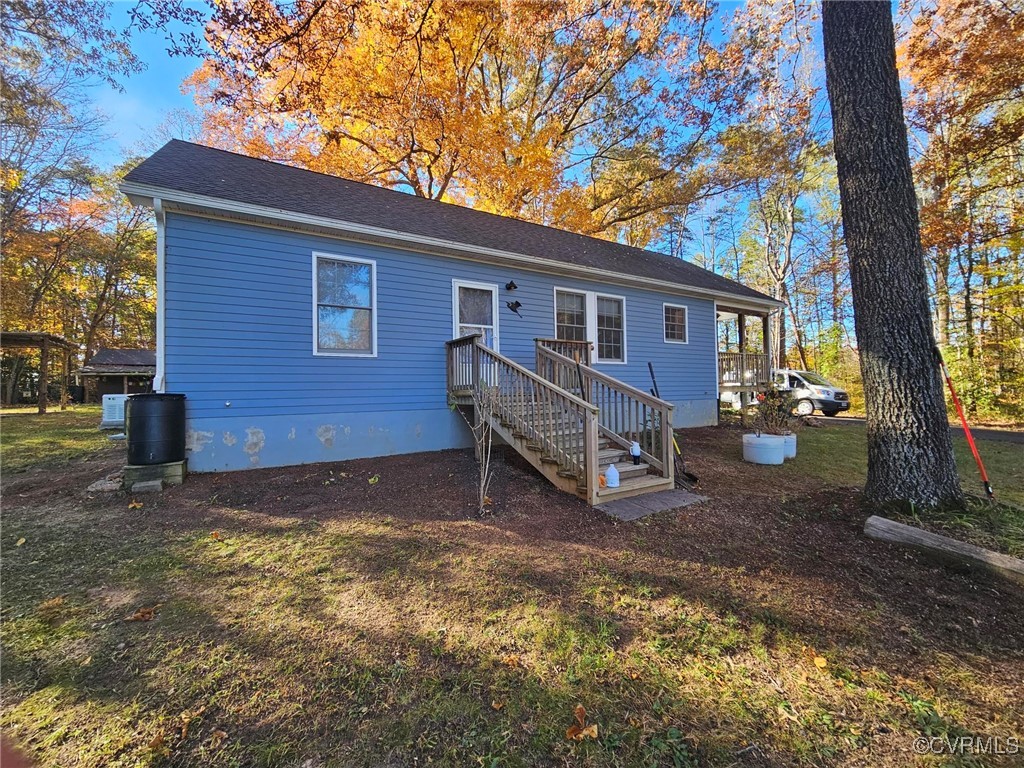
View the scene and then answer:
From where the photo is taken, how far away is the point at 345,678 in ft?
6.54

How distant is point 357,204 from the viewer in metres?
7.07

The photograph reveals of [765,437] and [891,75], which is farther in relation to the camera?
[765,437]

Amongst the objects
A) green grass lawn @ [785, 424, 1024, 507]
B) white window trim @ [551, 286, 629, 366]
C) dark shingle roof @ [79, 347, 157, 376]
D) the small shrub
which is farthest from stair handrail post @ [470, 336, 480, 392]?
dark shingle roof @ [79, 347, 157, 376]

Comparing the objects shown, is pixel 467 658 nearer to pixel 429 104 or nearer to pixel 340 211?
pixel 340 211

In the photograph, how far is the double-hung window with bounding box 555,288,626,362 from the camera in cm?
864

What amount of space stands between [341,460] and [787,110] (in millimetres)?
16766

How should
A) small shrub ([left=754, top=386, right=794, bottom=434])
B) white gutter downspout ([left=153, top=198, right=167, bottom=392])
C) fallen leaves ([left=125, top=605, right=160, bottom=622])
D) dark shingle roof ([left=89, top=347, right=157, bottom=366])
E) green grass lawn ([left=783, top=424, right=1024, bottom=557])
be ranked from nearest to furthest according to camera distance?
1. fallen leaves ([left=125, top=605, right=160, bottom=622])
2. green grass lawn ([left=783, top=424, right=1024, bottom=557])
3. white gutter downspout ([left=153, top=198, right=167, bottom=392])
4. small shrub ([left=754, top=386, right=794, bottom=434])
5. dark shingle roof ([left=89, top=347, right=157, bottom=366])

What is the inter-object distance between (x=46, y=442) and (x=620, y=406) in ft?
36.4

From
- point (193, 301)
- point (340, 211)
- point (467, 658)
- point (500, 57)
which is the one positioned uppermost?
point (500, 57)

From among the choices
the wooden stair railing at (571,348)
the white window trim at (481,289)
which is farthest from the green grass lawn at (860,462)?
the white window trim at (481,289)

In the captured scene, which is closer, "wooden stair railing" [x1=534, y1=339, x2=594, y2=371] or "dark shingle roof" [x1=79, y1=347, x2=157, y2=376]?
"wooden stair railing" [x1=534, y1=339, x2=594, y2=371]

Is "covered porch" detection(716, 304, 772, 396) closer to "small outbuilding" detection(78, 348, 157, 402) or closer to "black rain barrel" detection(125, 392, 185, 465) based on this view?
"black rain barrel" detection(125, 392, 185, 465)

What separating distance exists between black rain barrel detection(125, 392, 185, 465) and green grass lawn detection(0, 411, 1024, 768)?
84 cm

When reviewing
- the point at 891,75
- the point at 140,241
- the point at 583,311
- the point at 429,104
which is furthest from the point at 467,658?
the point at 140,241
